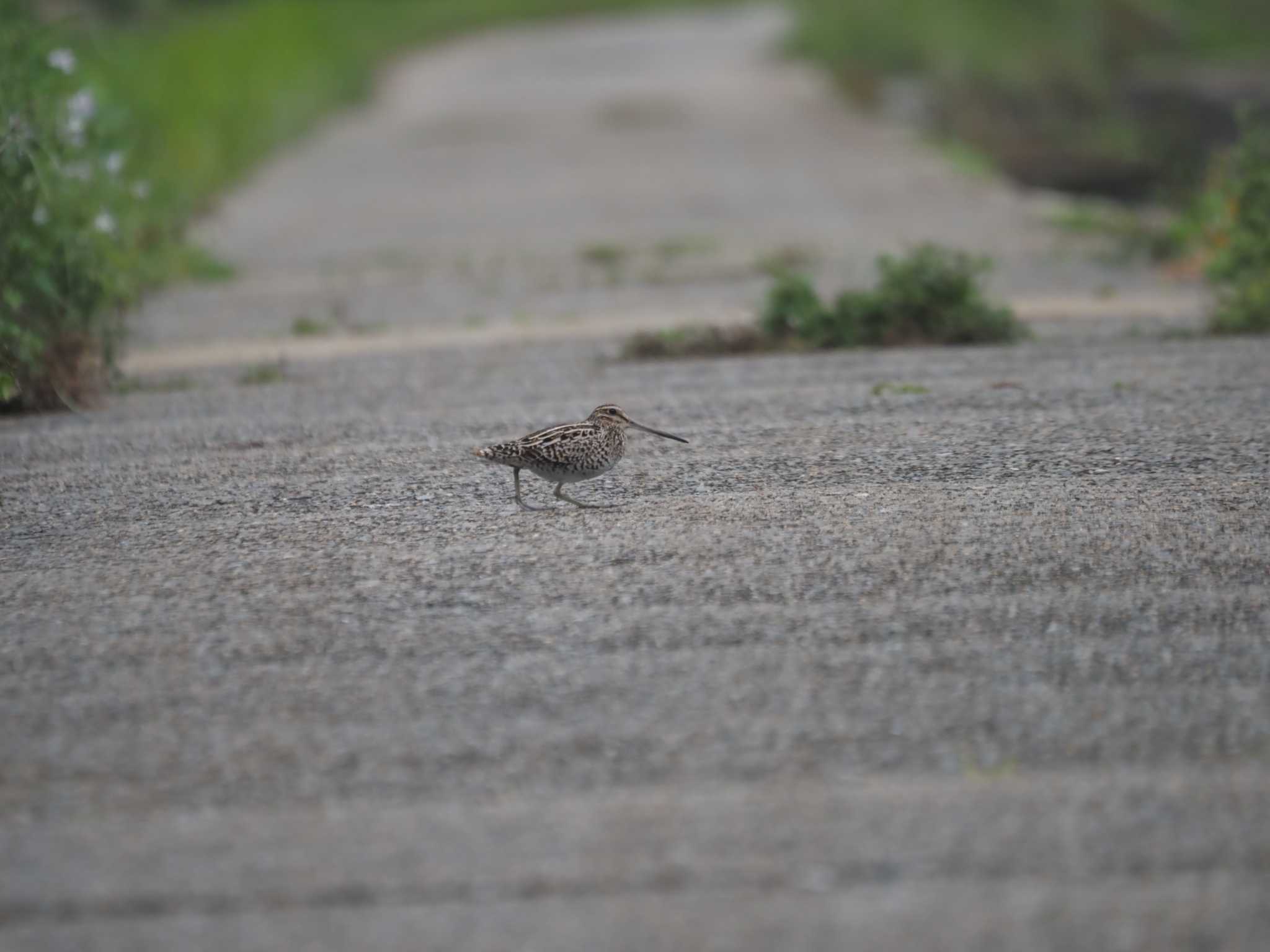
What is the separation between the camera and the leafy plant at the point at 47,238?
34.1ft

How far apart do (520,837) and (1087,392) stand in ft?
20.0

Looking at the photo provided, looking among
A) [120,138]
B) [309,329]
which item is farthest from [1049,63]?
[120,138]

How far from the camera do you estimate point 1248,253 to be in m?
12.7

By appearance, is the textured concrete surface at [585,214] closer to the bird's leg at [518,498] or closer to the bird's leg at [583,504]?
the bird's leg at [518,498]

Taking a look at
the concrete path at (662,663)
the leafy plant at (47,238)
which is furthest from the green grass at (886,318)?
the leafy plant at (47,238)

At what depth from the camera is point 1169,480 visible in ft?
25.5

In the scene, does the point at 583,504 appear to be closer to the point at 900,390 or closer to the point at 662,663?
the point at 662,663

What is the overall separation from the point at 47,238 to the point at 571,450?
16.3ft

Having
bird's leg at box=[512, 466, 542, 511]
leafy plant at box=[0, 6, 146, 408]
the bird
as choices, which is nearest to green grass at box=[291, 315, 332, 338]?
leafy plant at box=[0, 6, 146, 408]

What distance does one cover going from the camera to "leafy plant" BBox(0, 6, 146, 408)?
10.4 meters

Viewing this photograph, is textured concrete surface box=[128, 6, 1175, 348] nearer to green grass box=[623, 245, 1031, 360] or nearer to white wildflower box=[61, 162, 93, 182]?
green grass box=[623, 245, 1031, 360]

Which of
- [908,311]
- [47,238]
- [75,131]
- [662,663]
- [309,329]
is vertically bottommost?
[662,663]

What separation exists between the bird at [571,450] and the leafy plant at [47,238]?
3767mm

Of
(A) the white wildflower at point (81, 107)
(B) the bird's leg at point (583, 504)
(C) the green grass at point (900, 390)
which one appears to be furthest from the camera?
(A) the white wildflower at point (81, 107)
